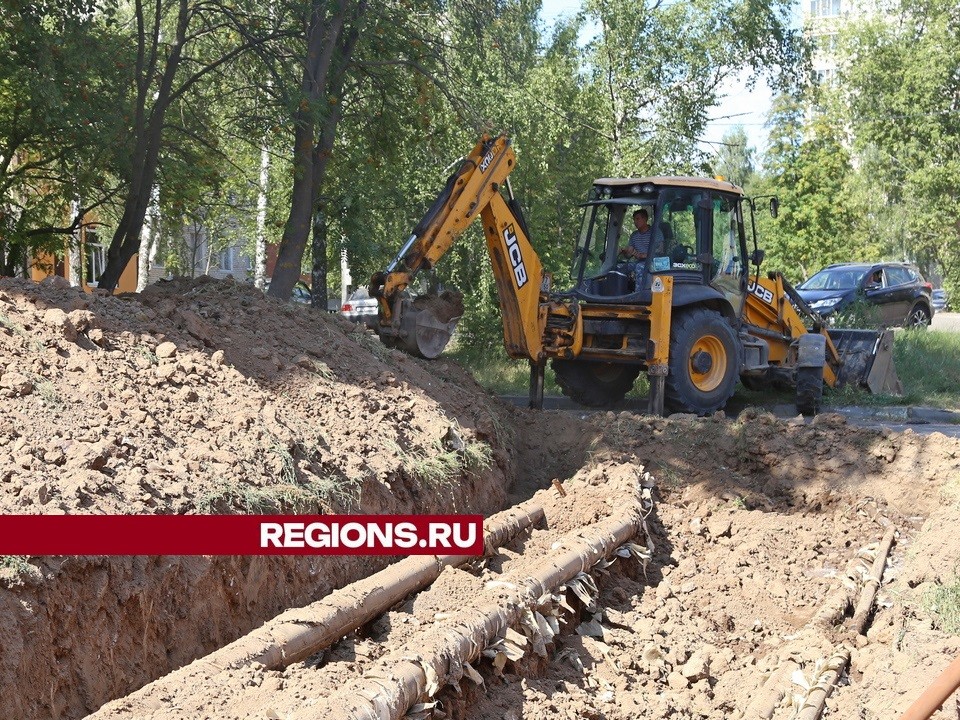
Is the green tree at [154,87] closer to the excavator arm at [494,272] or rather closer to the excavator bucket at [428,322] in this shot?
the excavator arm at [494,272]

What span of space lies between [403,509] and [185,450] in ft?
5.60

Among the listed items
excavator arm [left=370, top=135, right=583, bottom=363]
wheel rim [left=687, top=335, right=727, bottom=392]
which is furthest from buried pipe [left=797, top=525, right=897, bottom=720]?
excavator arm [left=370, top=135, right=583, bottom=363]

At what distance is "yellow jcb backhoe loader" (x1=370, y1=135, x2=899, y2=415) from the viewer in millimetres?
10969

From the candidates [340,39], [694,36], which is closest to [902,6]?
[694,36]

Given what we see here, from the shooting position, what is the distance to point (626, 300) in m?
12.0

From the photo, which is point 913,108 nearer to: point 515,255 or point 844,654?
point 515,255

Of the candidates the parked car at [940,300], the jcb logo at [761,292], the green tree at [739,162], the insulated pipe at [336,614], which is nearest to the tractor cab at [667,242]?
the jcb logo at [761,292]

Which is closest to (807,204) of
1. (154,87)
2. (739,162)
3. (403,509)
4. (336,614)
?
(154,87)

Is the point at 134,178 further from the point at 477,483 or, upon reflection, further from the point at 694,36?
the point at 694,36

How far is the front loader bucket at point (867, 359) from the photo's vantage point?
14547 millimetres

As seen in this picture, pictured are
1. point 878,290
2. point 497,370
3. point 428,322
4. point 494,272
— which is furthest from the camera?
point 878,290

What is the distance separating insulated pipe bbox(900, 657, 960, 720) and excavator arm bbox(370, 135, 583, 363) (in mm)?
7694

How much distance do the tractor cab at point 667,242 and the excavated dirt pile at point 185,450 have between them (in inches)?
137

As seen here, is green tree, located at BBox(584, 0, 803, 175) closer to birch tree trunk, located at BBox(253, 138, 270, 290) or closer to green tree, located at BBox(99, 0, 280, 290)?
birch tree trunk, located at BBox(253, 138, 270, 290)
